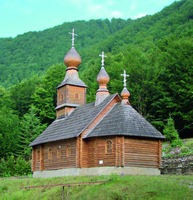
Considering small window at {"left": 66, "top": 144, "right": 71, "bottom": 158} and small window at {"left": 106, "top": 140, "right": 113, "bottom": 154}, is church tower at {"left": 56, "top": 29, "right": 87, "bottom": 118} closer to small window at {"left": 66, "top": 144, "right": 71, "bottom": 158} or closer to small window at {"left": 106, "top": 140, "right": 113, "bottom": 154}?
small window at {"left": 66, "top": 144, "right": 71, "bottom": 158}

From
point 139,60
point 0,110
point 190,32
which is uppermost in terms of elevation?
point 190,32

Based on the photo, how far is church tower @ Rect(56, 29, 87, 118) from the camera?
4172cm

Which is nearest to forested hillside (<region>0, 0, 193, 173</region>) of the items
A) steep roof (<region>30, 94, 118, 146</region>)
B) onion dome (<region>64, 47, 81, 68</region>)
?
onion dome (<region>64, 47, 81, 68</region>)

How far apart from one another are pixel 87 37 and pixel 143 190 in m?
87.0

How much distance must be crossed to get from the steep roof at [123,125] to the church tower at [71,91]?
25.4 feet

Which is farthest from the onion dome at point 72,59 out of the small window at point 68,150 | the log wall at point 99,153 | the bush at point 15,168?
the bush at point 15,168

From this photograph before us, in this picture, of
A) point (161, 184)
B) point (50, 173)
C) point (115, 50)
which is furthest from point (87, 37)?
point (161, 184)

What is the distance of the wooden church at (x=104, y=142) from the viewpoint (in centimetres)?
3212

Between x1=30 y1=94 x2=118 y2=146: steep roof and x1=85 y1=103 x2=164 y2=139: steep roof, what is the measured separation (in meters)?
1.02

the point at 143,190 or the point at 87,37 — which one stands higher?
the point at 87,37

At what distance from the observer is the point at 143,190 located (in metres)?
23.5

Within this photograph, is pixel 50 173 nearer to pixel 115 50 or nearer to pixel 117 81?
pixel 117 81

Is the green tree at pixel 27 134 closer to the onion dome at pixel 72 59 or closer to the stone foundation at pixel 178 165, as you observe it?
the onion dome at pixel 72 59

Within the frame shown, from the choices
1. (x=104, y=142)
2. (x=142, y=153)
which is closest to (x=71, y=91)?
(x=104, y=142)
